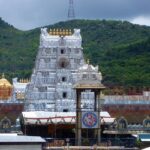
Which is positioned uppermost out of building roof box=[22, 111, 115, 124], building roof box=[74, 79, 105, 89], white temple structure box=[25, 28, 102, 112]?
white temple structure box=[25, 28, 102, 112]

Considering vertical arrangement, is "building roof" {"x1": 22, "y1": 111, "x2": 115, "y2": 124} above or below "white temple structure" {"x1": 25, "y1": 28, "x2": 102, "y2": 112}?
below

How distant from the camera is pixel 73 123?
5900 centimetres

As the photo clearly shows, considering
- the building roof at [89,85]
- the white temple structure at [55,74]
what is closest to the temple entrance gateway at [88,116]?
the building roof at [89,85]

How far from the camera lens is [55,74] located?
74.4 metres

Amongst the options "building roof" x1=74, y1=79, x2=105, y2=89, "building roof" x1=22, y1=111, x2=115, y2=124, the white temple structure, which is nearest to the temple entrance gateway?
"building roof" x1=74, y1=79, x2=105, y2=89

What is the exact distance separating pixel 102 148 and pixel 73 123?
328 inches

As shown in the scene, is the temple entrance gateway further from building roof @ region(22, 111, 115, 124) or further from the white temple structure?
the white temple structure

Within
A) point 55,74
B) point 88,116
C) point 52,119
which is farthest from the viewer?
point 55,74

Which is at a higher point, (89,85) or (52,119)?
(89,85)

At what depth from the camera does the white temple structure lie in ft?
241

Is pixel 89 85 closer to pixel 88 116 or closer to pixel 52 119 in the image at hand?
pixel 88 116

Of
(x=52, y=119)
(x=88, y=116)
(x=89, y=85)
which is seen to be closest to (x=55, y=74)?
(x=52, y=119)

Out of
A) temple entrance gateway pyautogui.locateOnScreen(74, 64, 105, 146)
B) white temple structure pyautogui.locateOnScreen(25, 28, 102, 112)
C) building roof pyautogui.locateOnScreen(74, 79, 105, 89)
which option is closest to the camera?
temple entrance gateway pyautogui.locateOnScreen(74, 64, 105, 146)

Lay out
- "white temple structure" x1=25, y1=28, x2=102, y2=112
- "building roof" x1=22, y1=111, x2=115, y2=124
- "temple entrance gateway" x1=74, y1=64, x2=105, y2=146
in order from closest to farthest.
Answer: "temple entrance gateway" x1=74, y1=64, x2=105, y2=146 → "building roof" x1=22, y1=111, x2=115, y2=124 → "white temple structure" x1=25, y1=28, x2=102, y2=112
